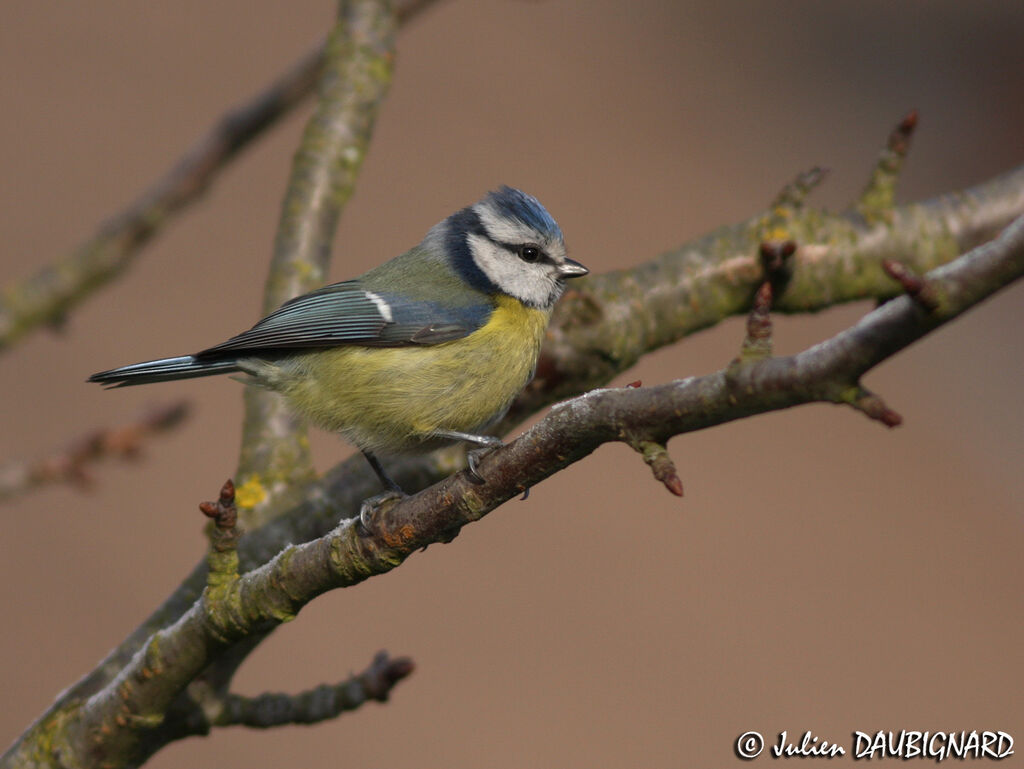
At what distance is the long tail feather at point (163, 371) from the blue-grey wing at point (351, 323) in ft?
0.10

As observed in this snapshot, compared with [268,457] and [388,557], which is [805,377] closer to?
[388,557]

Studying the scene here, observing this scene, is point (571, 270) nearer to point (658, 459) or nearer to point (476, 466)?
point (476, 466)

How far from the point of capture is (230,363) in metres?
2.55

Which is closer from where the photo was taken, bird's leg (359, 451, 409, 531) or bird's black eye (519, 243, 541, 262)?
bird's leg (359, 451, 409, 531)

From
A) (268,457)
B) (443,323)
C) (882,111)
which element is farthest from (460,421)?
(882,111)

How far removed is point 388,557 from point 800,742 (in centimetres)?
177

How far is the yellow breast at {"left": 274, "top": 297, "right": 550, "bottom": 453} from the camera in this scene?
2.39 metres

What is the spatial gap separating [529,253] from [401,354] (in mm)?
505

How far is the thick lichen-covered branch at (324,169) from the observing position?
8.48 ft

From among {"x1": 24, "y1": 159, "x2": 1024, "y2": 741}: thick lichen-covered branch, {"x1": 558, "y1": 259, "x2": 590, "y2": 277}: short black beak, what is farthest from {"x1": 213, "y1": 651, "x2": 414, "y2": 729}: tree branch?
{"x1": 558, "y1": 259, "x2": 590, "y2": 277}: short black beak

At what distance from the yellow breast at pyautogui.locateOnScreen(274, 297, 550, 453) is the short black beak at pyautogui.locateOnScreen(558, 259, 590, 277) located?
0.79ft

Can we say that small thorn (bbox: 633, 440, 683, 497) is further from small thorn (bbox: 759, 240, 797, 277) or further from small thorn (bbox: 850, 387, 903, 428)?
small thorn (bbox: 759, 240, 797, 277)

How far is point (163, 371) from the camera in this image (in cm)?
243

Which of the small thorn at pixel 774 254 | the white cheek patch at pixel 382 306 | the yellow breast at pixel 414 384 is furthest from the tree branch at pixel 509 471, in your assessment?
the small thorn at pixel 774 254
